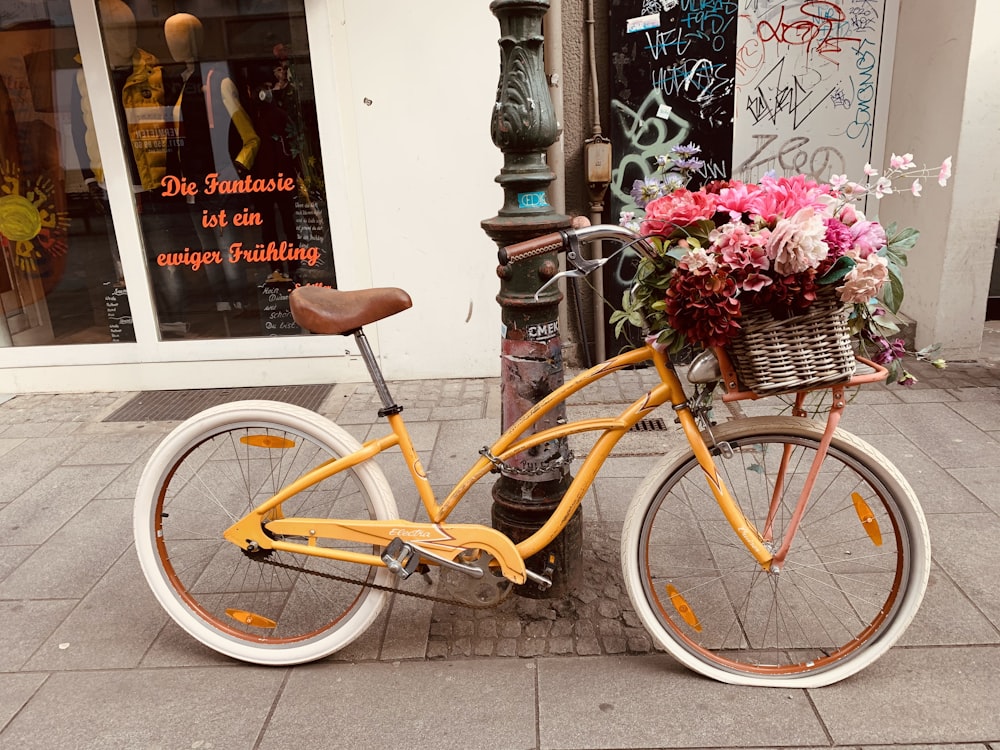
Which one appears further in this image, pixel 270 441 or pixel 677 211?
pixel 270 441

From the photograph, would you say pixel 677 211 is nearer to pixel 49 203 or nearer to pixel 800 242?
pixel 800 242

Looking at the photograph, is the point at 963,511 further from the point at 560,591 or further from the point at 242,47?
the point at 242,47

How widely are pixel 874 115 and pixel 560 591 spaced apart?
4.47 m

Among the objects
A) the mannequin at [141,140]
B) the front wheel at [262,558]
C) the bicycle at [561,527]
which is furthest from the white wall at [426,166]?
the bicycle at [561,527]

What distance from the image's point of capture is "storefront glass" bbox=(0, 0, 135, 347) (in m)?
5.29

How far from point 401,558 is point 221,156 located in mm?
4026

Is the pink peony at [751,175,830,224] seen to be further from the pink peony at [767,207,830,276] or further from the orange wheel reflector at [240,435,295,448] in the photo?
the orange wheel reflector at [240,435,295,448]

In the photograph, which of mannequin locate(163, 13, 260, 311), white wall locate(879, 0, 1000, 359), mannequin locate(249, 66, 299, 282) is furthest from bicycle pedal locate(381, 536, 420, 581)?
white wall locate(879, 0, 1000, 359)

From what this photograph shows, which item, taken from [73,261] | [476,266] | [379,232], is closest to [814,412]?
[476,266]

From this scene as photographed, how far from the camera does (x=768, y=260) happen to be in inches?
76.4

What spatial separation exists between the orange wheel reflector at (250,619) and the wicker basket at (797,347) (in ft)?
6.20

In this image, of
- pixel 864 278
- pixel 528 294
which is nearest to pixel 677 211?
pixel 864 278

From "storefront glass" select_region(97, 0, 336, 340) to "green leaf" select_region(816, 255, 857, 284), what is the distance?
13.5ft

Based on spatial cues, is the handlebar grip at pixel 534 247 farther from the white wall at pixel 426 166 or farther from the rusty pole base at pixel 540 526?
the white wall at pixel 426 166
